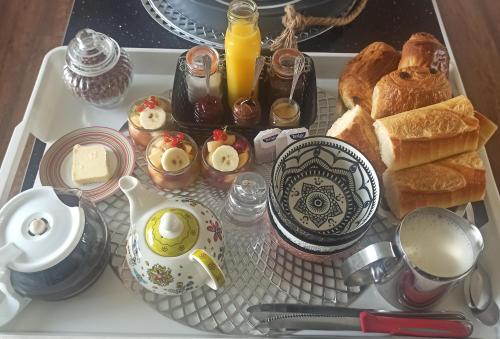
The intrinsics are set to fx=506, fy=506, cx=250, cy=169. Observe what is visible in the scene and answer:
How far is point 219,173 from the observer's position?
0.86 m

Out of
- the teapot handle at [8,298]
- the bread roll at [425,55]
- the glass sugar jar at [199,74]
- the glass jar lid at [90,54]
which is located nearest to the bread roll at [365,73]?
the bread roll at [425,55]

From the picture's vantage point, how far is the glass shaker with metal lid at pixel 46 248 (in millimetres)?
705

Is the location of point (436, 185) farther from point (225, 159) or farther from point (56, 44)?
point (56, 44)

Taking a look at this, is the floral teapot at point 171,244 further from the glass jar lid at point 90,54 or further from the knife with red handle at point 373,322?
the glass jar lid at point 90,54

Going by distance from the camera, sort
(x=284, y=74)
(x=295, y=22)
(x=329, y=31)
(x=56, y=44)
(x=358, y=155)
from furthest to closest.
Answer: (x=56, y=44)
(x=329, y=31)
(x=295, y=22)
(x=284, y=74)
(x=358, y=155)

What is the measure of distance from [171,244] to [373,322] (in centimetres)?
31

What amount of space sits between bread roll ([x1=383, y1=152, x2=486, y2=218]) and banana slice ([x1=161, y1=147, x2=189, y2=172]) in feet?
1.13

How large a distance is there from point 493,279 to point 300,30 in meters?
0.65

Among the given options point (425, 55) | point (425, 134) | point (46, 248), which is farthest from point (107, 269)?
point (425, 55)

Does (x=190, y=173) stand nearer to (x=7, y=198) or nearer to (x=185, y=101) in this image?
(x=185, y=101)

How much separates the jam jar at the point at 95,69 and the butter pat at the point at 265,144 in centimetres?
30

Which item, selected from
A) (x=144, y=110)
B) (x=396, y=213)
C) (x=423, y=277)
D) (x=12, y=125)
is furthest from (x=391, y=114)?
(x=12, y=125)

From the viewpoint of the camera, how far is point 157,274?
0.72m

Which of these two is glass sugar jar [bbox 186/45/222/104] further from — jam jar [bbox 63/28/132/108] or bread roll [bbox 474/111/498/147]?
bread roll [bbox 474/111/498/147]
